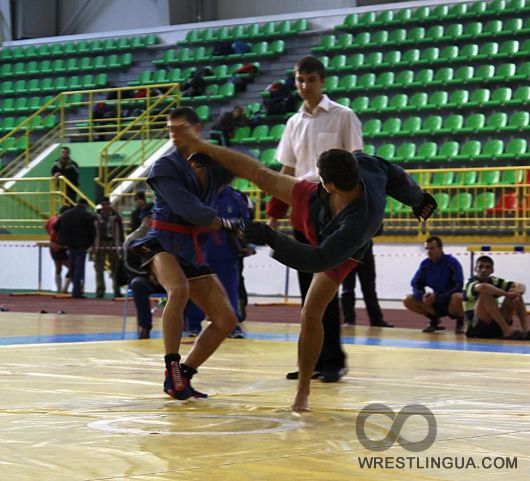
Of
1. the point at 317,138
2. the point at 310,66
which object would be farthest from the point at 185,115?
the point at 317,138

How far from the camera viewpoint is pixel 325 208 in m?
5.34

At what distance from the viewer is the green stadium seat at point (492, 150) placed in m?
18.8

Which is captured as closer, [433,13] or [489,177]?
[489,177]

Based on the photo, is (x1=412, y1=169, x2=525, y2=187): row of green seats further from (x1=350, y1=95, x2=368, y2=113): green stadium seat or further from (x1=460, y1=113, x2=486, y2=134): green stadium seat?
(x1=350, y1=95, x2=368, y2=113): green stadium seat

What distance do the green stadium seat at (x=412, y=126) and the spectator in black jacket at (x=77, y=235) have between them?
19.5 feet

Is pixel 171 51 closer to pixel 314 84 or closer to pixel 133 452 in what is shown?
pixel 314 84

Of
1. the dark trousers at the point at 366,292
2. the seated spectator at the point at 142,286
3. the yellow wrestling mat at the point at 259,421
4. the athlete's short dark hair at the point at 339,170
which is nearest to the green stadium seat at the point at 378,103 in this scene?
the dark trousers at the point at 366,292

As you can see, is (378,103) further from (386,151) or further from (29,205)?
(29,205)

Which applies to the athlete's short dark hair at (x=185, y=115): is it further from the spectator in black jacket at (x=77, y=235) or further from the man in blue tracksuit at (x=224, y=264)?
the spectator in black jacket at (x=77, y=235)

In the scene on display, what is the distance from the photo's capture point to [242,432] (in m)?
4.55

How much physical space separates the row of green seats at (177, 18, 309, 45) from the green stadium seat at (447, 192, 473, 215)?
8.34 m

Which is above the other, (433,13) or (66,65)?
(433,13)

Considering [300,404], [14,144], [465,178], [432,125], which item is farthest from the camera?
[14,144]

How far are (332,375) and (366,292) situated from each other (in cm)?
569
